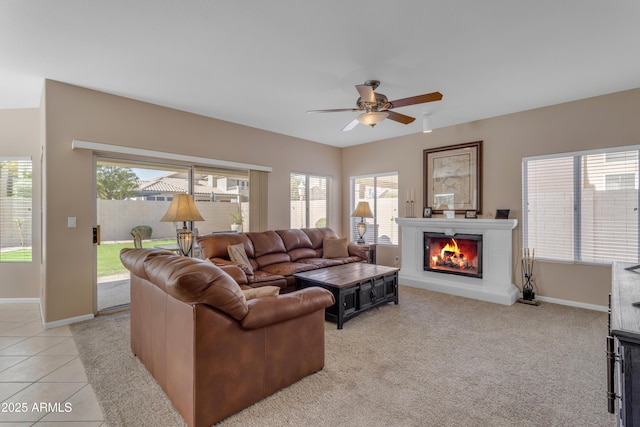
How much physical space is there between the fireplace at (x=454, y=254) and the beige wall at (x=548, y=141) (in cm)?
57

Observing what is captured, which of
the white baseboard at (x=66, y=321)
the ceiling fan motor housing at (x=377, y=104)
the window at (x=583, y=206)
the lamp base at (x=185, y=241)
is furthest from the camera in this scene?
the window at (x=583, y=206)

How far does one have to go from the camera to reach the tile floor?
6.41 feet

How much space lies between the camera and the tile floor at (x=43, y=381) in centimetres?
196

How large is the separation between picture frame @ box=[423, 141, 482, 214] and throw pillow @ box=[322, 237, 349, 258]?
1.74 m

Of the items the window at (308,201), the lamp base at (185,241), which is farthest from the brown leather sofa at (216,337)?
the window at (308,201)

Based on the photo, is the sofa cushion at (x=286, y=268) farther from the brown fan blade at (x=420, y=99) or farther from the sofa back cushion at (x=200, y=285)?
the brown fan blade at (x=420, y=99)

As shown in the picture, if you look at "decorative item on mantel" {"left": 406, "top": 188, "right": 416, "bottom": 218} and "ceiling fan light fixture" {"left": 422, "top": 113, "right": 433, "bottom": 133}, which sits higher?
"ceiling fan light fixture" {"left": 422, "top": 113, "right": 433, "bottom": 133}

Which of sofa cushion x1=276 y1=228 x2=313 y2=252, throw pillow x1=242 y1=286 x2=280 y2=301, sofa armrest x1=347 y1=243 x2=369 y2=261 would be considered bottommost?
sofa armrest x1=347 y1=243 x2=369 y2=261

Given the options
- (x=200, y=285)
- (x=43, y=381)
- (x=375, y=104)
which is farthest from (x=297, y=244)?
(x=200, y=285)

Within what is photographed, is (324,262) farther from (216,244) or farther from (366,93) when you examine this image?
(366,93)

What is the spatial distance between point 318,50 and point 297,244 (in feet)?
10.6

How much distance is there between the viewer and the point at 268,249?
481cm

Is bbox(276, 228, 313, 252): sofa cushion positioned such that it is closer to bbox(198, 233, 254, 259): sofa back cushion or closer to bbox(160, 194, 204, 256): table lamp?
bbox(198, 233, 254, 259): sofa back cushion

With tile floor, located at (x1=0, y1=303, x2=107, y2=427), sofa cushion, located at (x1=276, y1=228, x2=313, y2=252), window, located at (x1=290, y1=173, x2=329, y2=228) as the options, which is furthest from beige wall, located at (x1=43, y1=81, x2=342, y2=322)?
window, located at (x1=290, y1=173, x2=329, y2=228)
